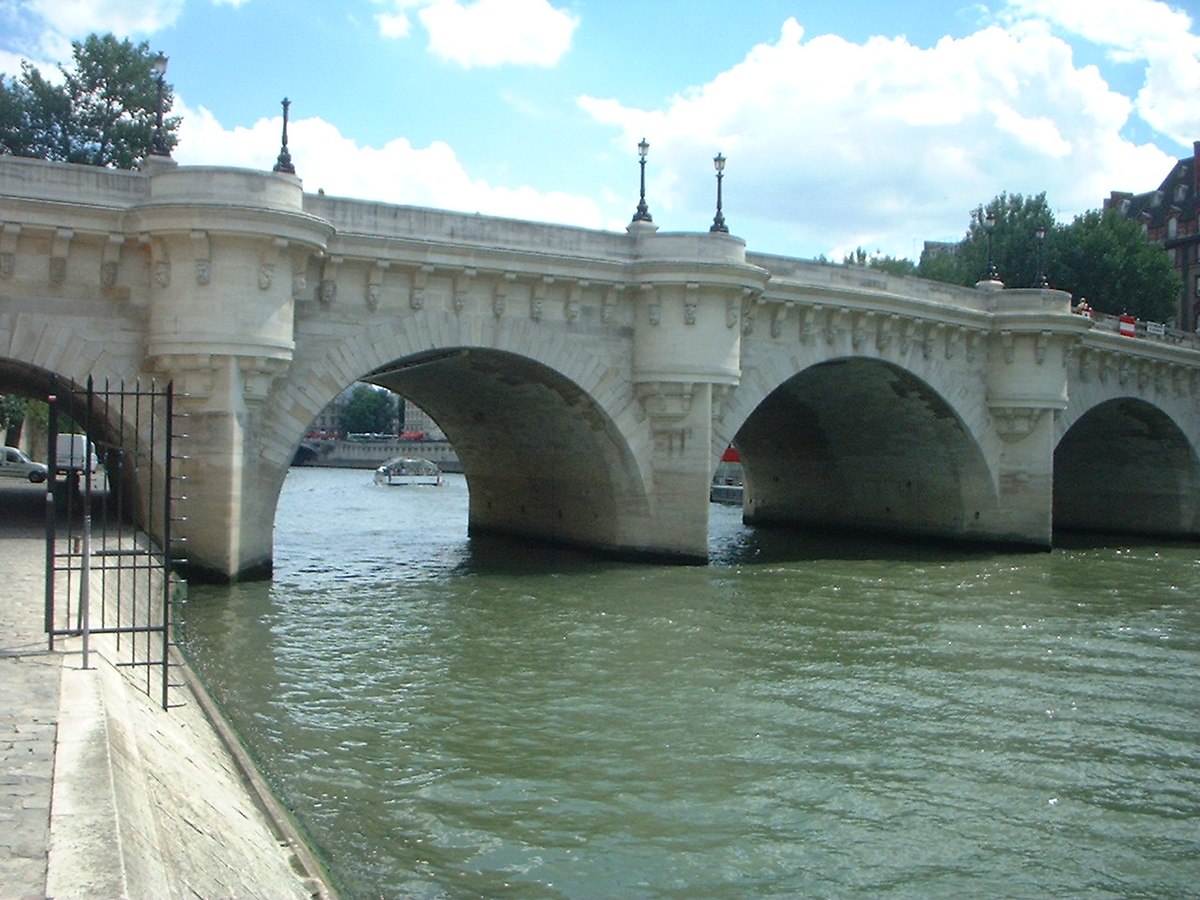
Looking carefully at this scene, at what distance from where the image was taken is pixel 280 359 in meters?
22.3

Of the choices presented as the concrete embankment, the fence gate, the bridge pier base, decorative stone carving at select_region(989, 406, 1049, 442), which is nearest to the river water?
the concrete embankment

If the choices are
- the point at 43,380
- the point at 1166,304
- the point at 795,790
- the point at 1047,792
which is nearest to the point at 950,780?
the point at 1047,792

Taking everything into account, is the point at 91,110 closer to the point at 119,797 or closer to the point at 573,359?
the point at 573,359

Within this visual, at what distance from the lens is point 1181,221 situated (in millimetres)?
80375

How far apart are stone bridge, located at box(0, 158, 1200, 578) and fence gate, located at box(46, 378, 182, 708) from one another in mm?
1362

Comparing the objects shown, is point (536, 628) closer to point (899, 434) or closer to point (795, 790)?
point (795, 790)

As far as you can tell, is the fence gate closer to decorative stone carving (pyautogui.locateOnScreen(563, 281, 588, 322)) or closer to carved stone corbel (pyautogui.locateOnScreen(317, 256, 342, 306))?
carved stone corbel (pyautogui.locateOnScreen(317, 256, 342, 306))

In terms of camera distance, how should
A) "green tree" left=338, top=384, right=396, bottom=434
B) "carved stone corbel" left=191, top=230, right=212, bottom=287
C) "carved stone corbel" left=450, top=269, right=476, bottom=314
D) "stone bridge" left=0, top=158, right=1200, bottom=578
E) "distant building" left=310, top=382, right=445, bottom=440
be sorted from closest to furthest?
"carved stone corbel" left=191, top=230, right=212, bottom=287 → "stone bridge" left=0, top=158, right=1200, bottom=578 → "carved stone corbel" left=450, top=269, right=476, bottom=314 → "green tree" left=338, top=384, right=396, bottom=434 → "distant building" left=310, top=382, right=445, bottom=440

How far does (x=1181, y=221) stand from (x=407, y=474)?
57.9 m

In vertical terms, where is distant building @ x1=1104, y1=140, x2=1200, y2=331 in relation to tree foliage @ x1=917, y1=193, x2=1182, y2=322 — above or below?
above

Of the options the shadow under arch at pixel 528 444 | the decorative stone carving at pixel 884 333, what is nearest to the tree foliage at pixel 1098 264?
the decorative stone carving at pixel 884 333

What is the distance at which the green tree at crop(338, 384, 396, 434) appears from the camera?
169250mm

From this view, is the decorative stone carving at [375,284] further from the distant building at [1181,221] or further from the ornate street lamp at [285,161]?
the distant building at [1181,221]

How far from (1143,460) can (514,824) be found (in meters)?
43.8
